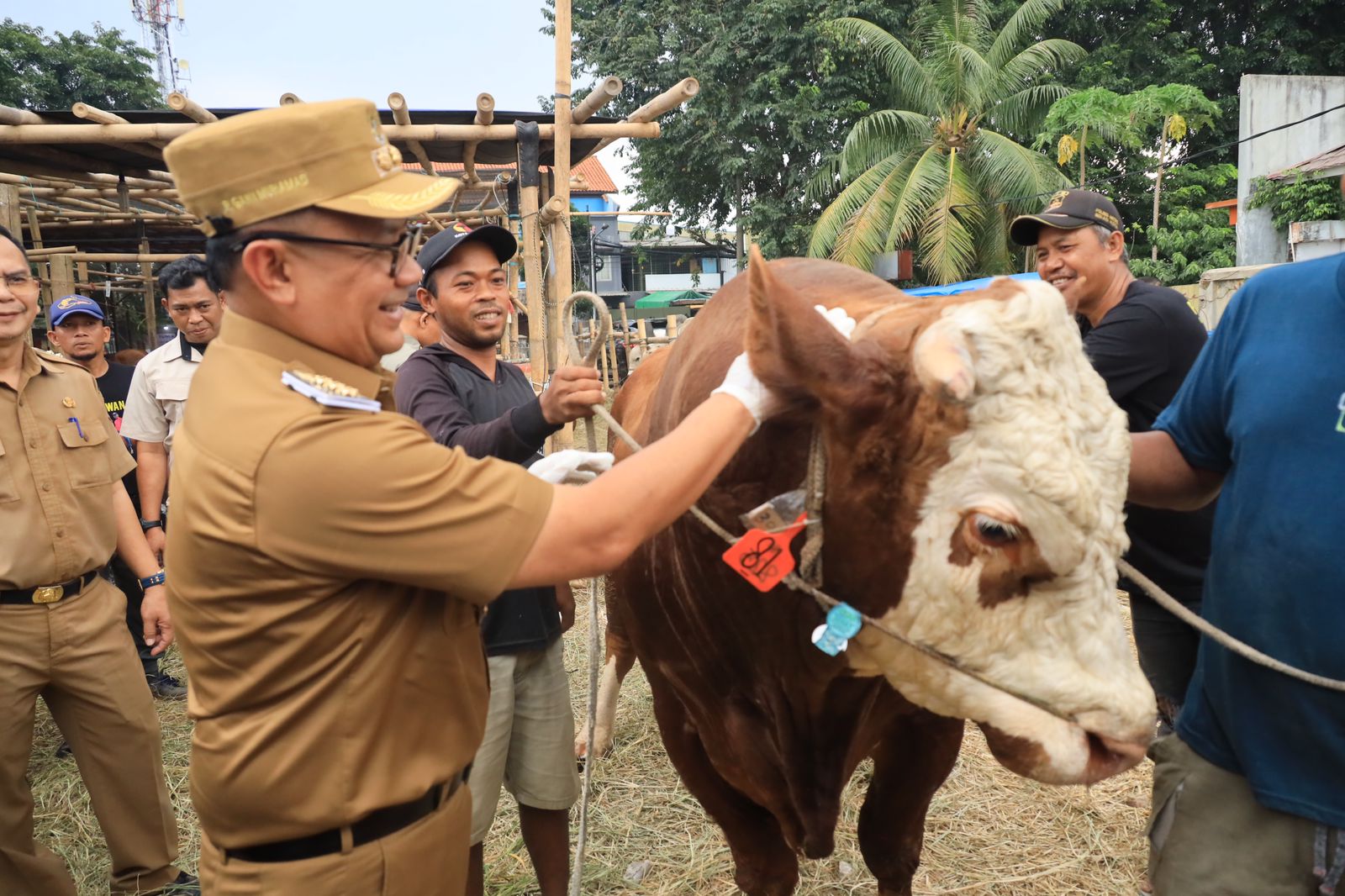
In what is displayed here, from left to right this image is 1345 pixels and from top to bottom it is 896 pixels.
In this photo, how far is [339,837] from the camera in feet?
4.97

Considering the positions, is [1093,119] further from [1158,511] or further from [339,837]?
[339,837]

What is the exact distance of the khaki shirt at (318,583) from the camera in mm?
1334

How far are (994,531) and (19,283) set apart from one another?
3147 millimetres

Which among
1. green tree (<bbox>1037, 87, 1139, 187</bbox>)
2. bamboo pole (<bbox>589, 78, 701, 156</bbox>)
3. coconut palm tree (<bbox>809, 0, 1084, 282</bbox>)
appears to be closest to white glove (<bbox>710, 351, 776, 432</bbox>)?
bamboo pole (<bbox>589, 78, 701, 156</bbox>)

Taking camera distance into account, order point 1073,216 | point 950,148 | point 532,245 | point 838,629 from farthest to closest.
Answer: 1. point 950,148
2. point 532,245
3. point 1073,216
4. point 838,629

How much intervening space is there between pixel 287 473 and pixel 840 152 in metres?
22.7

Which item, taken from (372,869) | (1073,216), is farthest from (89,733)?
(1073,216)

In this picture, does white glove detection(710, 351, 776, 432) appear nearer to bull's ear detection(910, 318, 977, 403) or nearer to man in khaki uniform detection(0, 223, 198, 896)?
bull's ear detection(910, 318, 977, 403)

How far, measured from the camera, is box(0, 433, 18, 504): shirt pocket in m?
2.99

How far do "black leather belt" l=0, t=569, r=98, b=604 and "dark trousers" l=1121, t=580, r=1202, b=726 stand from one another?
3.59 meters

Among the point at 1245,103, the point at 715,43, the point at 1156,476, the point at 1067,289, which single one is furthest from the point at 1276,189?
the point at 1156,476

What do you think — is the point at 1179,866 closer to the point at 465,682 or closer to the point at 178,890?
the point at 465,682

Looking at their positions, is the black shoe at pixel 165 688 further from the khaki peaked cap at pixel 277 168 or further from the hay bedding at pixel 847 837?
the khaki peaked cap at pixel 277 168

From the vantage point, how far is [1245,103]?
55.3 ft
